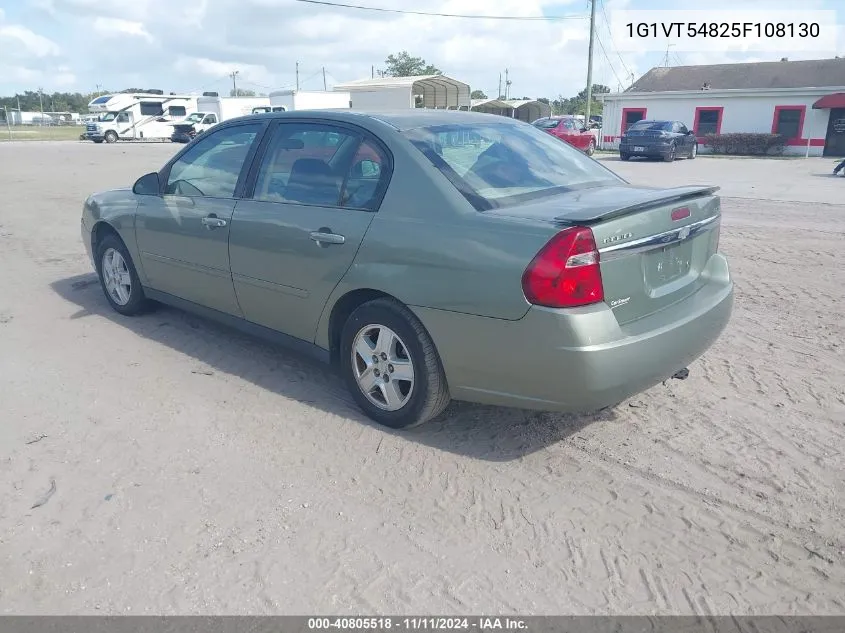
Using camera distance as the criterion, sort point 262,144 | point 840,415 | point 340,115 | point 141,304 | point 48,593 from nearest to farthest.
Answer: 1. point 48,593
2. point 840,415
3. point 340,115
4. point 262,144
5. point 141,304

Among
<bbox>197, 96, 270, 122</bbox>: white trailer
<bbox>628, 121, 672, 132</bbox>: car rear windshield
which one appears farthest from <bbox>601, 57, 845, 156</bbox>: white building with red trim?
<bbox>197, 96, 270, 122</bbox>: white trailer

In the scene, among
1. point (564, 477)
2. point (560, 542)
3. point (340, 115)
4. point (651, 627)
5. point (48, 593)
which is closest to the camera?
point (651, 627)

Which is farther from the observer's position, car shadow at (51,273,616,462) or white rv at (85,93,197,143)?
white rv at (85,93,197,143)

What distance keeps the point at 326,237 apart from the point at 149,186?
219cm

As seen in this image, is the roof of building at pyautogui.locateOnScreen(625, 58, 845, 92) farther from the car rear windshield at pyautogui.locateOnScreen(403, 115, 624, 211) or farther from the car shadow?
the car shadow

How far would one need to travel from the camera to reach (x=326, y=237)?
3.88 metres

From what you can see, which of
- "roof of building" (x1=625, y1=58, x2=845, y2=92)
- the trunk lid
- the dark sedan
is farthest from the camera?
"roof of building" (x1=625, y1=58, x2=845, y2=92)

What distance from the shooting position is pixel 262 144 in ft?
14.7

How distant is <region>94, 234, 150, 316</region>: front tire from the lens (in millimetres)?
5664

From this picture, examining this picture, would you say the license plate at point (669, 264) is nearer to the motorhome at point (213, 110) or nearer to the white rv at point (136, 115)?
the motorhome at point (213, 110)

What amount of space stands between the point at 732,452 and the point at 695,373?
108 centimetres

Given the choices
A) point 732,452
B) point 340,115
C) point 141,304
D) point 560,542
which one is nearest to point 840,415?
point 732,452

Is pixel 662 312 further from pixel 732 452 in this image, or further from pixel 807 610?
pixel 807 610

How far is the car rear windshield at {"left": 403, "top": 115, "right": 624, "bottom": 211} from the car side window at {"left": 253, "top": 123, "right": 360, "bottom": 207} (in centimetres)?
46
